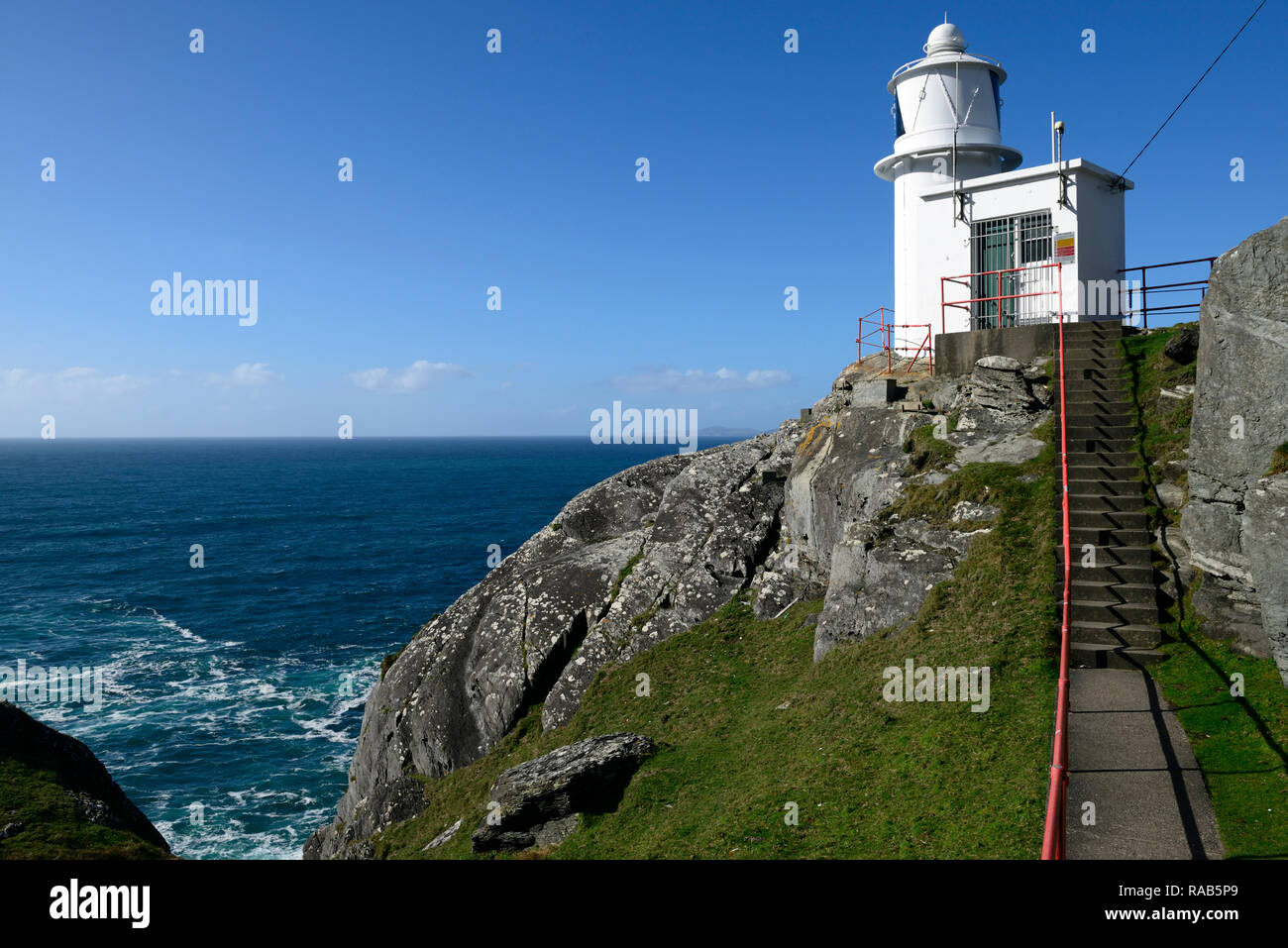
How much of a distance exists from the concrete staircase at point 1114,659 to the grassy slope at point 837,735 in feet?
1.73

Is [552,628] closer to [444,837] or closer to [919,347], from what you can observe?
[444,837]

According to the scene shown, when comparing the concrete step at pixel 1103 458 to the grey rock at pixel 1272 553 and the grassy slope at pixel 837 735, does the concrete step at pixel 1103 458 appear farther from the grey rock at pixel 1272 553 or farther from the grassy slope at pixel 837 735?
the grey rock at pixel 1272 553

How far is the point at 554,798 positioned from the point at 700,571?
960cm

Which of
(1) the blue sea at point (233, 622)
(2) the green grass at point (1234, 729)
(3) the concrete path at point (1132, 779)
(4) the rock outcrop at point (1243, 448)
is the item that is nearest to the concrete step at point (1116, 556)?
(4) the rock outcrop at point (1243, 448)

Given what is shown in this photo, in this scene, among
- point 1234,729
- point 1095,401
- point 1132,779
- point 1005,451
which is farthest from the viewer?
point 1095,401

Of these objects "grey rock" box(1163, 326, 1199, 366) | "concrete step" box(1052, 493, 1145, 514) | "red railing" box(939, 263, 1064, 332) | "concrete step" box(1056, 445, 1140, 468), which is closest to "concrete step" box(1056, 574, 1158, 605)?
"concrete step" box(1052, 493, 1145, 514)

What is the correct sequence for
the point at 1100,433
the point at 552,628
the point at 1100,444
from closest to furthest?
the point at 1100,444 < the point at 1100,433 < the point at 552,628

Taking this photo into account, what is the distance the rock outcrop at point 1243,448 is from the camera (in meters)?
12.2

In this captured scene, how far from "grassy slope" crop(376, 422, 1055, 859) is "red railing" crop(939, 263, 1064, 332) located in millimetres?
8759

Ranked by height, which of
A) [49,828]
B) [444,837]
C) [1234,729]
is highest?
[1234,729]

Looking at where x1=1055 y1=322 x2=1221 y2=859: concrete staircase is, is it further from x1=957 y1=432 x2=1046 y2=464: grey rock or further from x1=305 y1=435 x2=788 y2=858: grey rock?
x1=305 y1=435 x2=788 y2=858: grey rock

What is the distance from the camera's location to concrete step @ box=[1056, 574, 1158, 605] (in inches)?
594

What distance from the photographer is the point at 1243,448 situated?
13594 millimetres

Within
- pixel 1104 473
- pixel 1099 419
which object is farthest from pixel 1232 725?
pixel 1099 419
